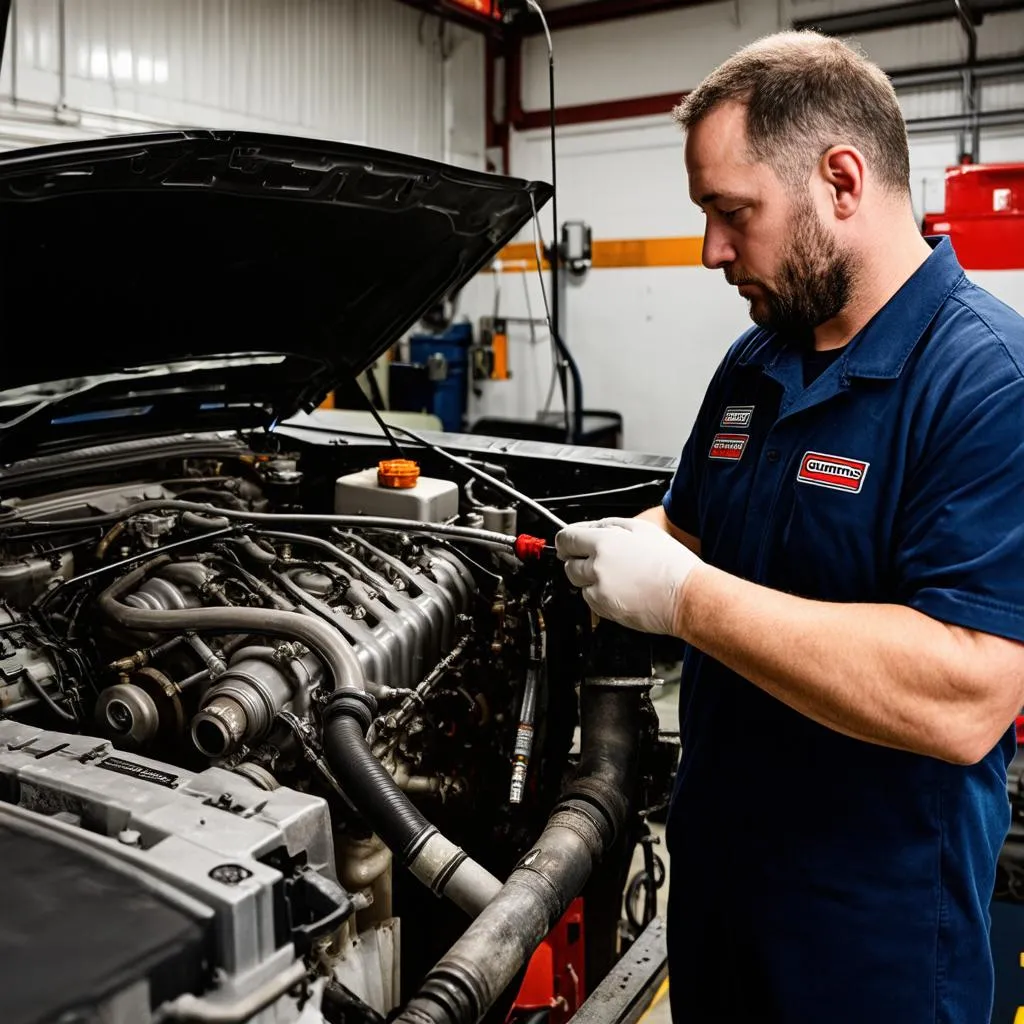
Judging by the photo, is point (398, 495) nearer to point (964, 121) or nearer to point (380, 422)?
point (380, 422)

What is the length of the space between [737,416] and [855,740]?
480 millimetres

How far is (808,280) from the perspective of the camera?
1.19 metres

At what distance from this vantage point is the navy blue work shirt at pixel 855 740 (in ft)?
3.38

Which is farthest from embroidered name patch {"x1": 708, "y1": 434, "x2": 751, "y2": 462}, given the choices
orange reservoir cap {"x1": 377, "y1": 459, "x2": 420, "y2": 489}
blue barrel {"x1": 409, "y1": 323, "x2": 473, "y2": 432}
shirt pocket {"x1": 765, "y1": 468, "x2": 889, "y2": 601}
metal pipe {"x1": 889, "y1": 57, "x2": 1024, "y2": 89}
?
blue barrel {"x1": 409, "y1": 323, "x2": 473, "y2": 432}

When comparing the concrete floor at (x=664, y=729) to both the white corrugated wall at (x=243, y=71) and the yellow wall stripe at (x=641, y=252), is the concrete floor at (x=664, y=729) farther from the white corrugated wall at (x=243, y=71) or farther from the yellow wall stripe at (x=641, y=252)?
the white corrugated wall at (x=243, y=71)

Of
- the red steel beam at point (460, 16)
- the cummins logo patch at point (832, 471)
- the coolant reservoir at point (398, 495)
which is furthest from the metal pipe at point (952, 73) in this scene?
the cummins logo patch at point (832, 471)

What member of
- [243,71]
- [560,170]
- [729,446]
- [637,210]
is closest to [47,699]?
[729,446]

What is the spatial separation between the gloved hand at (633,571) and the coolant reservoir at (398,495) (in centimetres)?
63

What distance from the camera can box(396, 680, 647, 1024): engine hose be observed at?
3.53ft

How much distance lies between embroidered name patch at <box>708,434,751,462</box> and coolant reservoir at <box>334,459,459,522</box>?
720 mm

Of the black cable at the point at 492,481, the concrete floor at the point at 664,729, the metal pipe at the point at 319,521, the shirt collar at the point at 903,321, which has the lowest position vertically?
the concrete floor at the point at 664,729

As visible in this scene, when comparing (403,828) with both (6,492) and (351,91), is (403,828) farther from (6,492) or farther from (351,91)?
(351,91)

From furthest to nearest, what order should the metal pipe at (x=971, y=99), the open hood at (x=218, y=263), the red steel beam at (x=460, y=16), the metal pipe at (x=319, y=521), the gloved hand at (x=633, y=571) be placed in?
the red steel beam at (x=460, y=16) → the metal pipe at (x=971, y=99) → the metal pipe at (x=319, y=521) → the open hood at (x=218, y=263) → the gloved hand at (x=633, y=571)

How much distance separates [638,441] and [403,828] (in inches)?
219
